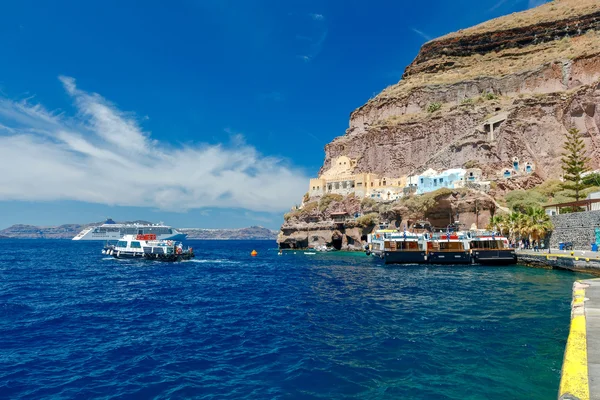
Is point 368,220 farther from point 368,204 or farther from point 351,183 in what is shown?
point 351,183

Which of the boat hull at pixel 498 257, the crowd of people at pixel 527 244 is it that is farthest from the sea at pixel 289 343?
the crowd of people at pixel 527 244

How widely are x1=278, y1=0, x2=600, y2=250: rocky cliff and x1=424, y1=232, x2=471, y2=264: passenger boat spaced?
2133 cm

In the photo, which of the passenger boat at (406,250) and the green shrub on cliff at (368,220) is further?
the green shrub on cliff at (368,220)

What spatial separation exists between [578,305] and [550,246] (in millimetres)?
41151

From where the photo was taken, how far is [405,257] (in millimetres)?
51781

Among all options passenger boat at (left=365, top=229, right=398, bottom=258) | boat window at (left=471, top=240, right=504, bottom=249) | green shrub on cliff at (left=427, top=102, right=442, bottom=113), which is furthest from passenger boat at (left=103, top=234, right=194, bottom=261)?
green shrub on cliff at (left=427, top=102, right=442, bottom=113)

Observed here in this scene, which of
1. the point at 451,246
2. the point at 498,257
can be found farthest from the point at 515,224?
the point at 451,246

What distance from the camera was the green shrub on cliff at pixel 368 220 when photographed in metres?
83.3

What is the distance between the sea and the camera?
11516 millimetres

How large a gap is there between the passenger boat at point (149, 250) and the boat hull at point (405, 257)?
30910 millimetres

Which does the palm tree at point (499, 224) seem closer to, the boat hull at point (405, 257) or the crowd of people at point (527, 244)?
the crowd of people at point (527, 244)

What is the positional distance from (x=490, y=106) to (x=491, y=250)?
199 ft

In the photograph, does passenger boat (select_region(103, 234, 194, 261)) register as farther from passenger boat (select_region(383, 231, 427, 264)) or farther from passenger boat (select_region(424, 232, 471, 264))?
passenger boat (select_region(424, 232, 471, 264))

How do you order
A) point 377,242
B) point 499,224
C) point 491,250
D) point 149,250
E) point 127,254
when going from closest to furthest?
point 491,250, point 499,224, point 149,250, point 127,254, point 377,242
